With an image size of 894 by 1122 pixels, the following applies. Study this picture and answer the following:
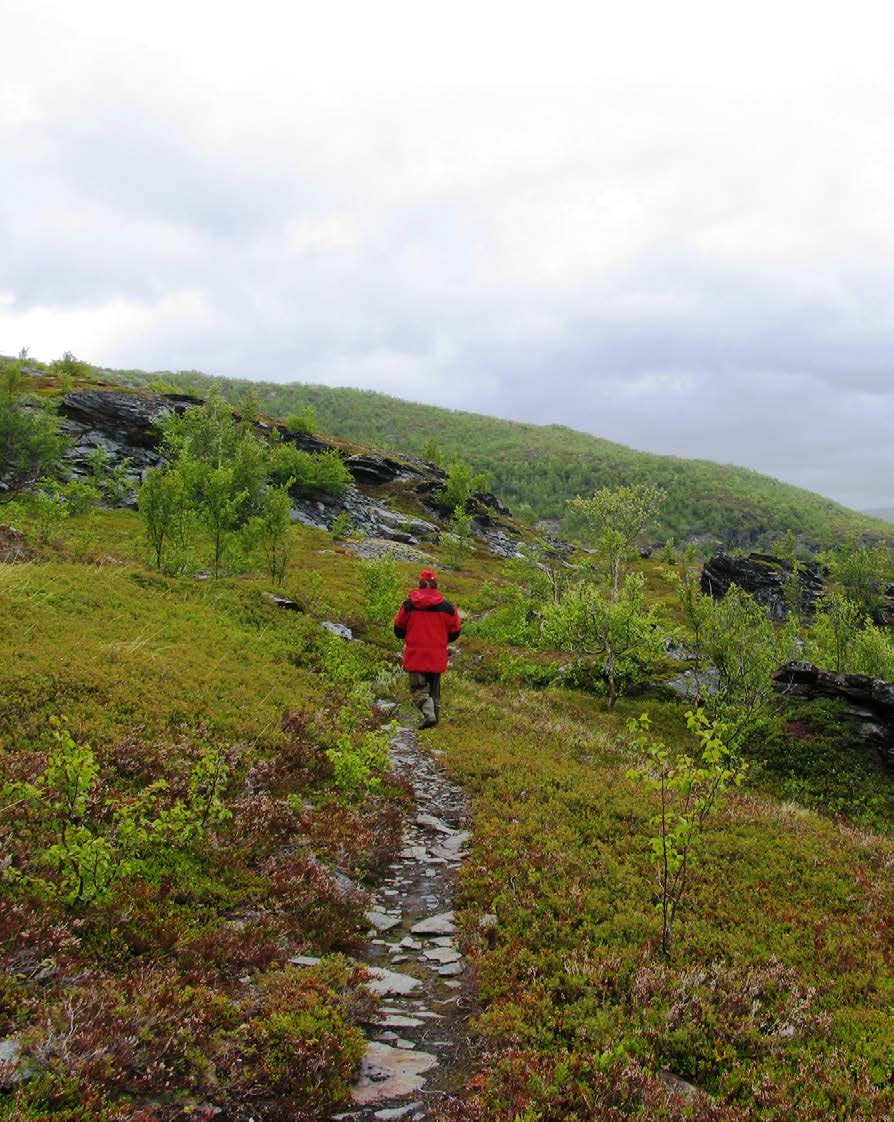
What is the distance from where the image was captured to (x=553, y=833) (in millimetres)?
9734

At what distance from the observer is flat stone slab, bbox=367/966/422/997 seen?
20.2 ft

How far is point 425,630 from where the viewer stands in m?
16.2

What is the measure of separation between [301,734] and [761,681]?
16.0 m

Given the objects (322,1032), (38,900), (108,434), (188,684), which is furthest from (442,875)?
(108,434)

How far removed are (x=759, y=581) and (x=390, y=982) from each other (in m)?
90.3

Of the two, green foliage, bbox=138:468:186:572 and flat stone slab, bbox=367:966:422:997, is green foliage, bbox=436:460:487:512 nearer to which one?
green foliage, bbox=138:468:186:572

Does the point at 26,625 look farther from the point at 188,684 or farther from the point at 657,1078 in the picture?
the point at 657,1078

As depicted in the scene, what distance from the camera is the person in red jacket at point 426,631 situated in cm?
1609

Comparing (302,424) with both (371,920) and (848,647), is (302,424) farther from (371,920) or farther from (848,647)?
(371,920)

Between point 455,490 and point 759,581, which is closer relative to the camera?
point 759,581

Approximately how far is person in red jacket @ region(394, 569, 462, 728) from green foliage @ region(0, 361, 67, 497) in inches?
2140

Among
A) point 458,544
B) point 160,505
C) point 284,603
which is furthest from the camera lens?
point 458,544

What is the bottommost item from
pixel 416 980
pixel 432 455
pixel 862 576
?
pixel 416 980

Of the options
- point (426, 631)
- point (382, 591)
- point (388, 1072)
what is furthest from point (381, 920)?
point (382, 591)
